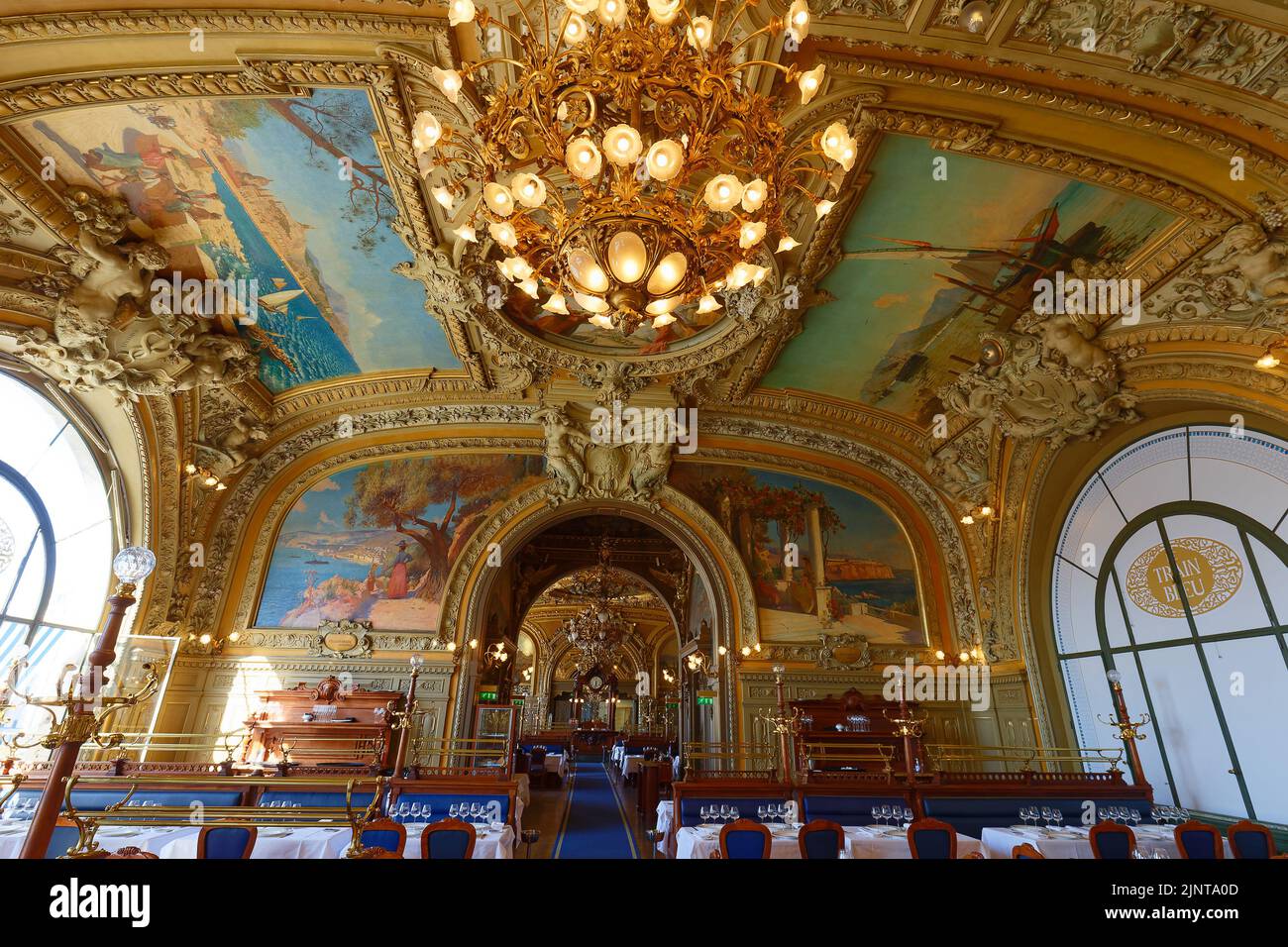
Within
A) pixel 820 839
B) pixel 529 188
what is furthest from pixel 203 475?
pixel 820 839

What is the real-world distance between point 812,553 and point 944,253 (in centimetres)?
713

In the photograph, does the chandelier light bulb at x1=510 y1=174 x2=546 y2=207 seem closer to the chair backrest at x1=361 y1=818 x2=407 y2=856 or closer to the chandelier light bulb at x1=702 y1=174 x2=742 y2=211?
the chandelier light bulb at x1=702 y1=174 x2=742 y2=211

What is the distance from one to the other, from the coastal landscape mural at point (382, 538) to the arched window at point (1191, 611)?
11269 millimetres

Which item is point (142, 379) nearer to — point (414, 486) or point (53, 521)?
point (53, 521)

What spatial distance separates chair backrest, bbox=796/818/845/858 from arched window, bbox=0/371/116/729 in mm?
10781

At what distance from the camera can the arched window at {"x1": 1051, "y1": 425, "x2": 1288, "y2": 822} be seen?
7.33 m

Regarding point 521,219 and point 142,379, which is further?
point 142,379

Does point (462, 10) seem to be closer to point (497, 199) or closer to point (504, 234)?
point (497, 199)

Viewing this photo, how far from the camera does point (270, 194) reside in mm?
7133

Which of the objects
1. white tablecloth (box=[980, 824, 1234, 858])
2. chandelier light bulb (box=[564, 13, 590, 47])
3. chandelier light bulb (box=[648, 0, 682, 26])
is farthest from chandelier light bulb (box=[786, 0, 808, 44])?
white tablecloth (box=[980, 824, 1234, 858])

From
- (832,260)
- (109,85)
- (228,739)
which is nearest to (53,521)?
(228,739)

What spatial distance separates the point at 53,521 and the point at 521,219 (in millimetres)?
10234

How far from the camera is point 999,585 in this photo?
11.5 metres
